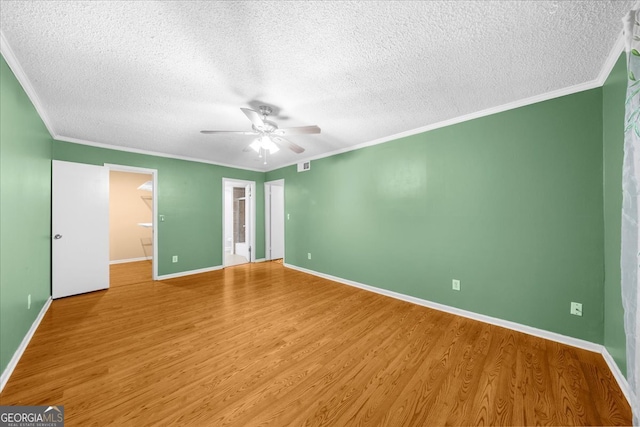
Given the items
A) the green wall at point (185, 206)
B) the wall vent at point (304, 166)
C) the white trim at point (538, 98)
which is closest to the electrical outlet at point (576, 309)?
the white trim at point (538, 98)

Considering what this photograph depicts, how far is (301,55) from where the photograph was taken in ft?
5.60

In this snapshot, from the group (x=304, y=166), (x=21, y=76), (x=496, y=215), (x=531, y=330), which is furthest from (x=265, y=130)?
(x=531, y=330)

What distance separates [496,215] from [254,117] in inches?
111

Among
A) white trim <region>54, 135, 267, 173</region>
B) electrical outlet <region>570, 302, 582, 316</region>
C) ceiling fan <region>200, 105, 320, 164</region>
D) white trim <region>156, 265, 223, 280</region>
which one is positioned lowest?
white trim <region>156, 265, 223, 280</region>

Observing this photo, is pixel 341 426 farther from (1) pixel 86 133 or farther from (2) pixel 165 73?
(1) pixel 86 133

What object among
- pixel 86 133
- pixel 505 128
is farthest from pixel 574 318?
pixel 86 133

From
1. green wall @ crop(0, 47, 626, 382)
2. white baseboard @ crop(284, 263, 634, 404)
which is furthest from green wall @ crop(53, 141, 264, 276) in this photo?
white baseboard @ crop(284, 263, 634, 404)

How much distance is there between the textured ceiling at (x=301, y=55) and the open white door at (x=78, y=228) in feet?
3.54

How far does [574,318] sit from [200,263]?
5651 millimetres

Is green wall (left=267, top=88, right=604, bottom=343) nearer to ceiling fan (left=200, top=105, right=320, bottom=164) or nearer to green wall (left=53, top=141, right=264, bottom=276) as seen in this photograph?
ceiling fan (left=200, top=105, right=320, bottom=164)

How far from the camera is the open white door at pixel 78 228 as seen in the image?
10.8ft

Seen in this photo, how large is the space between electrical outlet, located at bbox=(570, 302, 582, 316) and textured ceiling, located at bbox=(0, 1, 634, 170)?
2046mm

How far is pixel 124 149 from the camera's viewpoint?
3996mm

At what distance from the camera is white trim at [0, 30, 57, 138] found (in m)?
1.58
